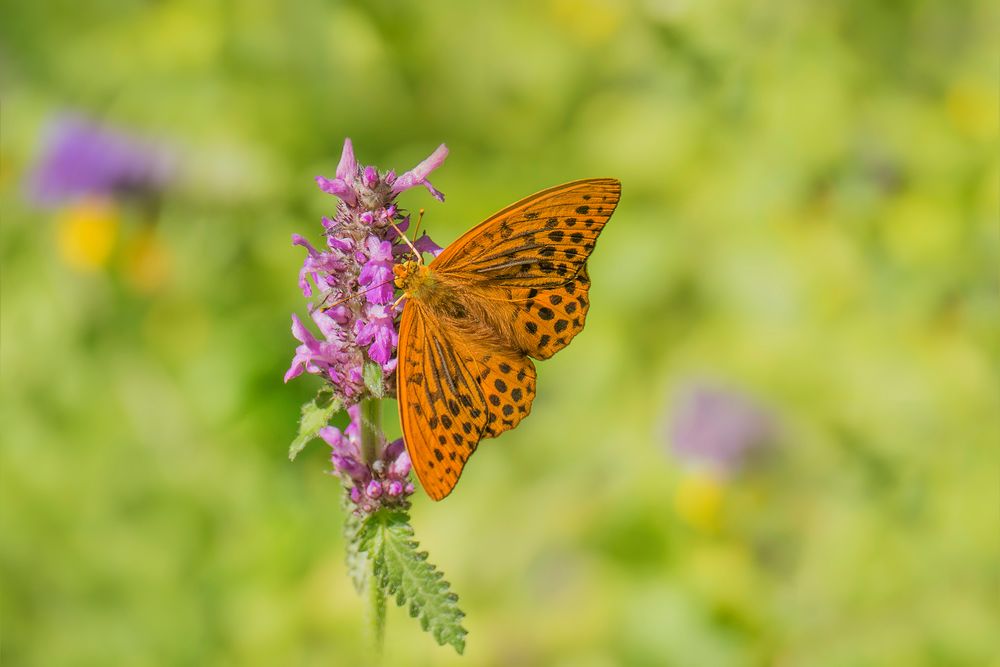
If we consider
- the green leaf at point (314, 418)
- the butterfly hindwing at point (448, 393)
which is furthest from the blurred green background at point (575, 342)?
the green leaf at point (314, 418)

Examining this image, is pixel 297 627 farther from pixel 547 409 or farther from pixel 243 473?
pixel 547 409

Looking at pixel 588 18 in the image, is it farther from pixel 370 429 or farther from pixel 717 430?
pixel 370 429

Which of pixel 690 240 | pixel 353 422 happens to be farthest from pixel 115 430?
pixel 353 422

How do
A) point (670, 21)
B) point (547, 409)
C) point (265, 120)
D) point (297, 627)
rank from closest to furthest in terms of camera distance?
point (670, 21)
point (297, 627)
point (547, 409)
point (265, 120)

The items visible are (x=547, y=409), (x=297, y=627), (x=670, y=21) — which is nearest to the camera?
(x=670, y=21)

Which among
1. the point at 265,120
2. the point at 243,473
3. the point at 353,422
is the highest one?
the point at 265,120

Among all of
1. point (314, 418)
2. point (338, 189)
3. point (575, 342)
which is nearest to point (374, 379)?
point (314, 418)

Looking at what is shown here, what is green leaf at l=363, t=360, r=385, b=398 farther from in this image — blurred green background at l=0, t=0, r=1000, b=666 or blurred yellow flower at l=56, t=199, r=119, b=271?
blurred yellow flower at l=56, t=199, r=119, b=271

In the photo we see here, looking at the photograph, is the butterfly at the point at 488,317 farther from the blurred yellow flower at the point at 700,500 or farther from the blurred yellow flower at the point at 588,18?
the blurred yellow flower at the point at 588,18

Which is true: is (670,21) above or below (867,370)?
above
